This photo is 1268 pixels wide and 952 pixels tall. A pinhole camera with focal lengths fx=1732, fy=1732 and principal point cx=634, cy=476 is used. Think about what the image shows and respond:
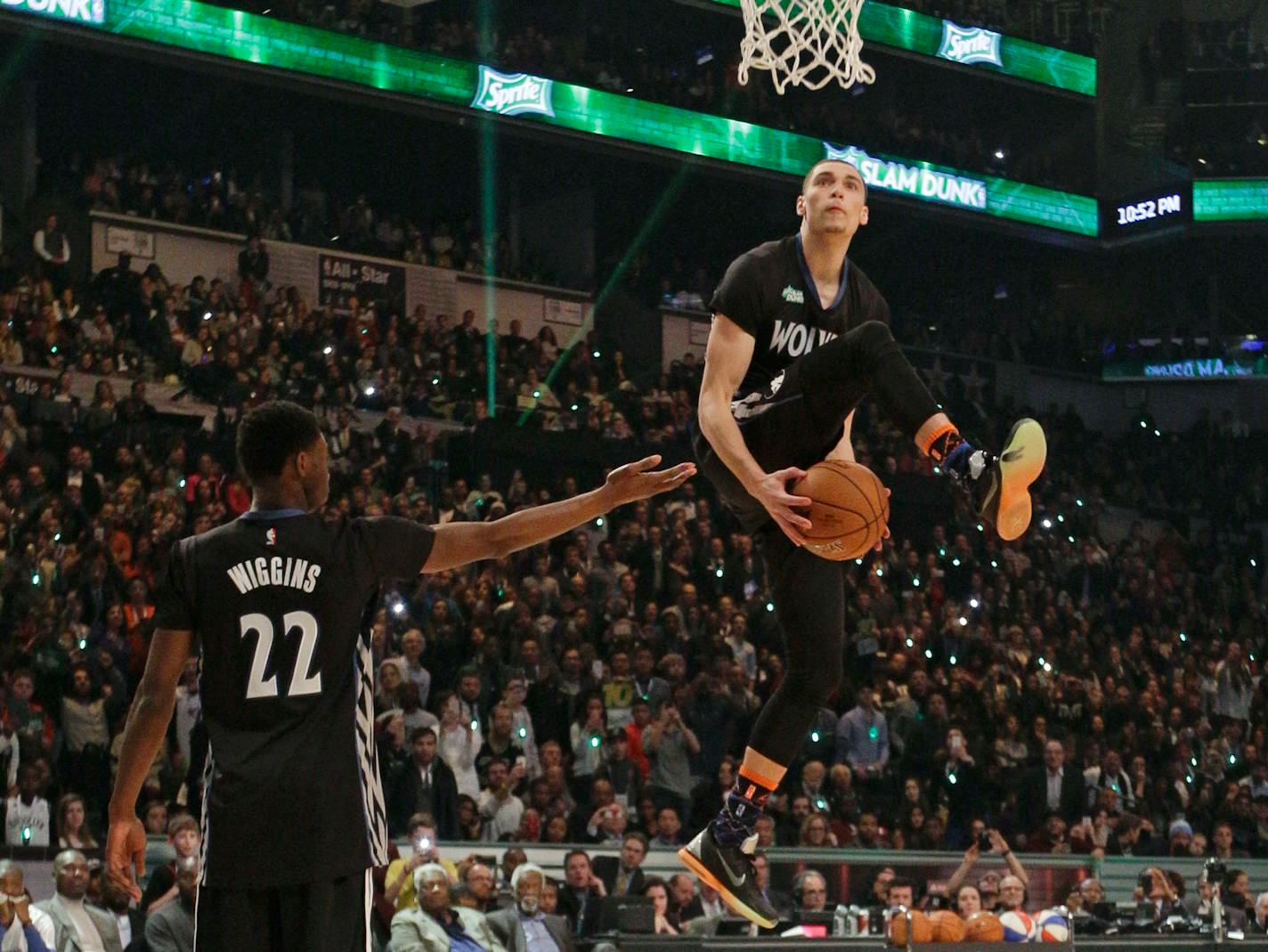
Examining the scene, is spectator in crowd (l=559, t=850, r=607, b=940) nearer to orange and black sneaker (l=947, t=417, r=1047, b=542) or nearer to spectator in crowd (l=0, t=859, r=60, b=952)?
spectator in crowd (l=0, t=859, r=60, b=952)

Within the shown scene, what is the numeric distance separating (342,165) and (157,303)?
8.87 meters

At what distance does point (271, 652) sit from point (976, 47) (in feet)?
97.1

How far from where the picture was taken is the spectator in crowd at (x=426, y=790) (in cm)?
1355

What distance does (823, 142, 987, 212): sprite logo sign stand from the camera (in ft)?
99.3

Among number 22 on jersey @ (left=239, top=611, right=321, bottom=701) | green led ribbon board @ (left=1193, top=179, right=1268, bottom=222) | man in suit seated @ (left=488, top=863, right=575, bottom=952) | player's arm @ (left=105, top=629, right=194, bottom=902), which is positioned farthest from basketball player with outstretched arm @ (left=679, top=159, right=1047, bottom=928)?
green led ribbon board @ (left=1193, top=179, right=1268, bottom=222)

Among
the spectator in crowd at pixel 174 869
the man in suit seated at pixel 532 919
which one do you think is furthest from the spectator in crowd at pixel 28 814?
the man in suit seated at pixel 532 919

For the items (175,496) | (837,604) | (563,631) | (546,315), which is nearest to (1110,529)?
(546,315)

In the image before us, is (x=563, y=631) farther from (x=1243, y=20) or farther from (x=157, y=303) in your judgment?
(x=1243, y=20)

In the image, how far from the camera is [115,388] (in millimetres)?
19547

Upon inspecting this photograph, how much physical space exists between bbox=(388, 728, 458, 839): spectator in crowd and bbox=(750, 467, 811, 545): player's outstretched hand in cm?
820

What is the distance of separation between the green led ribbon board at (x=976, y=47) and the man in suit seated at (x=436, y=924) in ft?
66.7

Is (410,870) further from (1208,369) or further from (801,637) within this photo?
(1208,369)

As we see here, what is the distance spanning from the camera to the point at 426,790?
13.6 metres

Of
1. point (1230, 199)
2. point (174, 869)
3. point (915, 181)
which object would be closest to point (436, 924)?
point (174, 869)
